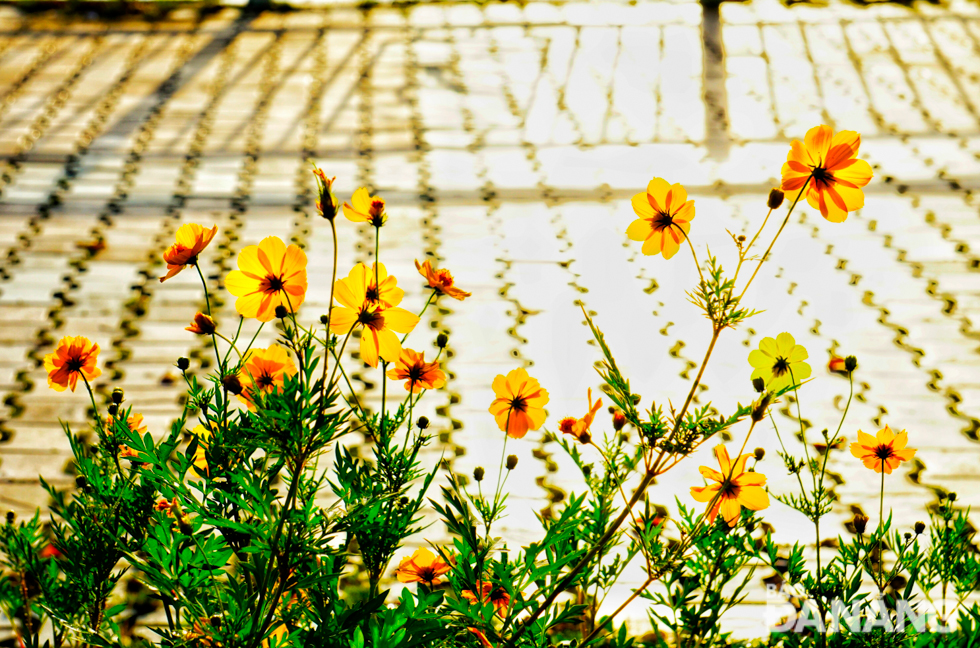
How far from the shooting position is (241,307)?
889 millimetres

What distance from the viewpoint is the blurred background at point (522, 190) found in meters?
2.74

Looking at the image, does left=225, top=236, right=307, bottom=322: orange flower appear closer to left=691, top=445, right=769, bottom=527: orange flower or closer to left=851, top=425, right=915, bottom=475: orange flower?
left=691, top=445, right=769, bottom=527: orange flower

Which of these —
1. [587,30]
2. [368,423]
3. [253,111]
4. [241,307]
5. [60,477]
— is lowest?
[60,477]

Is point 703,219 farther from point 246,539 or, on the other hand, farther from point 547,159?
point 246,539

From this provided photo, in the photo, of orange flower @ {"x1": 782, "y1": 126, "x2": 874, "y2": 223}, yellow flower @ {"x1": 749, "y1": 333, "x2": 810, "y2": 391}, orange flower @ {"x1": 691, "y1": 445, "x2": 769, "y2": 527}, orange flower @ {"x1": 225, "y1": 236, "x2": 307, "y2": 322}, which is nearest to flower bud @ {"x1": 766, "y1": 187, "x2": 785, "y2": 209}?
orange flower @ {"x1": 782, "y1": 126, "x2": 874, "y2": 223}

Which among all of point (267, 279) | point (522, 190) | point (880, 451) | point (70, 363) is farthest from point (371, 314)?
point (522, 190)

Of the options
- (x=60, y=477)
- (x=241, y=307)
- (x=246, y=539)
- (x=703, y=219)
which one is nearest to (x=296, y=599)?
(x=246, y=539)

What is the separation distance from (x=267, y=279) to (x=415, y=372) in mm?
230

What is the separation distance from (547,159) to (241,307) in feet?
12.1

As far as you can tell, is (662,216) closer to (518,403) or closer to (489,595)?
(518,403)

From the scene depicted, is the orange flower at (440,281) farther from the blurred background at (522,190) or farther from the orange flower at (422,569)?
the blurred background at (522,190)

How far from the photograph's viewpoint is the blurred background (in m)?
2.74

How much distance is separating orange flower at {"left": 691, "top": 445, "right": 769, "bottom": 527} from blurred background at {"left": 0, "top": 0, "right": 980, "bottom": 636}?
85 centimetres

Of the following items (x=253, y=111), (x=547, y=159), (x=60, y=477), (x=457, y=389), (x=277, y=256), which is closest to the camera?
(x=277, y=256)
